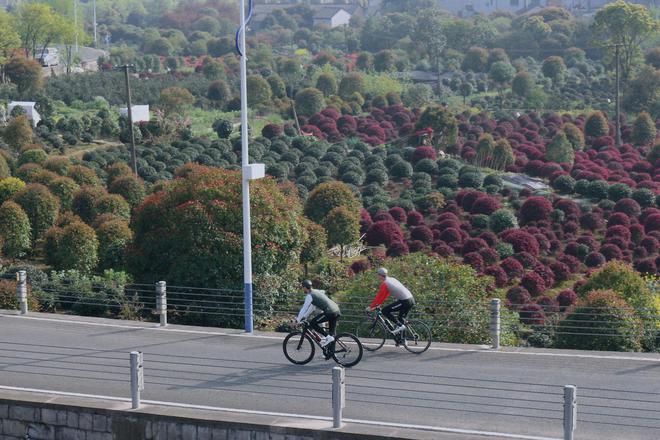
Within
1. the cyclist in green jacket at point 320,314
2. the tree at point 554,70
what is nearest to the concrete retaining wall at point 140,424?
the cyclist in green jacket at point 320,314

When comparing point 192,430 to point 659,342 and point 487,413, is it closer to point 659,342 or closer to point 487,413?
point 487,413

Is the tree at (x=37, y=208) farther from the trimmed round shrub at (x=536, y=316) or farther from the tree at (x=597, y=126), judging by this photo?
the tree at (x=597, y=126)

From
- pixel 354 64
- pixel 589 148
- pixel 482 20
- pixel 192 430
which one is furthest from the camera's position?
pixel 482 20

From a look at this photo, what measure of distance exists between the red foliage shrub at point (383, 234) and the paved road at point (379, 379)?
600 inches

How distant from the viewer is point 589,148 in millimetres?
47250

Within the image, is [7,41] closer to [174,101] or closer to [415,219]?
[174,101]

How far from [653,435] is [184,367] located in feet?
18.6

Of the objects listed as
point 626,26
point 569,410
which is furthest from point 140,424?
point 626,26

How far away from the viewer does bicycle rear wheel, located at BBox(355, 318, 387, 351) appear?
46.2 feet

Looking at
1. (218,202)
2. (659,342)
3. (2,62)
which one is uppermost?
(2,62)

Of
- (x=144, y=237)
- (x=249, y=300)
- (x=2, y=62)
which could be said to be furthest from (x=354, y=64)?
(x=249, y=300)

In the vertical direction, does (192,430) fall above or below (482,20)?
below

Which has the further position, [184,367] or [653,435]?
[184,367]

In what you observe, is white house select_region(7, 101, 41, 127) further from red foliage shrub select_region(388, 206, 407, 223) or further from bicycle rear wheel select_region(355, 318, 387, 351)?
bicycle rear wheel select_region(355, 318, 387, 351)
